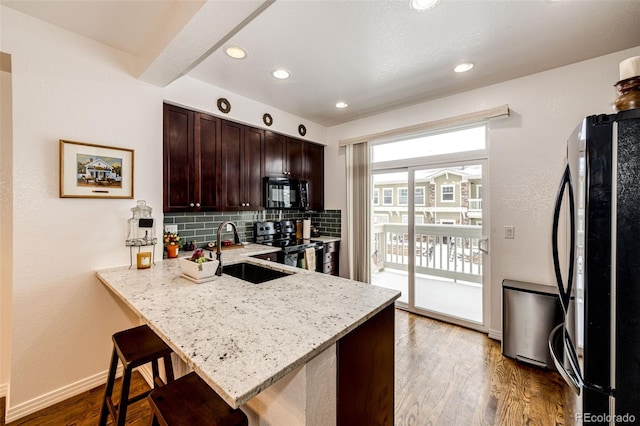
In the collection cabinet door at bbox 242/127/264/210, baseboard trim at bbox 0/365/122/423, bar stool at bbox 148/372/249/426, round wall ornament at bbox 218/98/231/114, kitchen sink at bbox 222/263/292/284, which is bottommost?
baseboard trim at bbox 0/365/122/423

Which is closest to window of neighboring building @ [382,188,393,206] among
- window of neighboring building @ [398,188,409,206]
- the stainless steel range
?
window of neighboring building @ [398,188,409,206]

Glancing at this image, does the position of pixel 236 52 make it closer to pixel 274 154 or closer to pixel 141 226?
pixel 274 154

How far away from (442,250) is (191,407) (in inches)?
119

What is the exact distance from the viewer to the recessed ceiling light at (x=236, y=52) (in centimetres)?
206

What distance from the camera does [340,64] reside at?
7.56 ft

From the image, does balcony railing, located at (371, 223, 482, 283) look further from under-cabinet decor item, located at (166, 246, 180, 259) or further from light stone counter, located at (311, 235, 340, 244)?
under-cabinet decor item, located at (166, 246, 180, 259)

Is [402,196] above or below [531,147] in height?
below

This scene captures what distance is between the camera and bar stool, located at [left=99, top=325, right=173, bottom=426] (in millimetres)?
1273

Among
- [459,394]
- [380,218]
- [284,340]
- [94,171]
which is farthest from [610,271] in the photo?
[94,171]

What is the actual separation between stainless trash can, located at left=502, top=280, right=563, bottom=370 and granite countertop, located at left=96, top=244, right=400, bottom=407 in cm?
167

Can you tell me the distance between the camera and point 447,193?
306 cm

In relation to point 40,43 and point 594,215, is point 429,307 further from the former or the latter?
point 40,43

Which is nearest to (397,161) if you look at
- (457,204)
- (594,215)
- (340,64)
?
(457,204)

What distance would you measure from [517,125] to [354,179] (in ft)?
6.31
